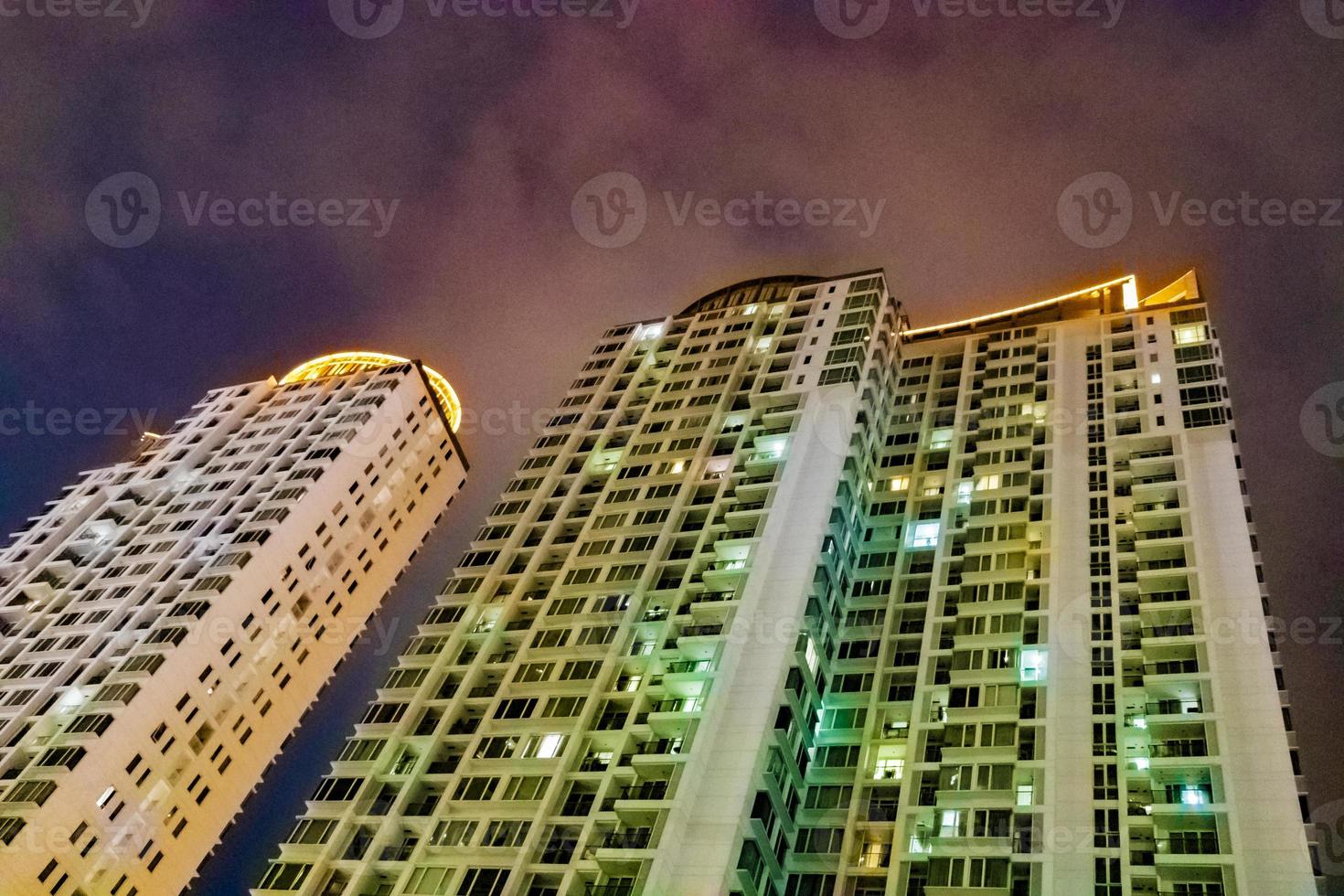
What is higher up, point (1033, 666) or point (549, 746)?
point (1033, 666)

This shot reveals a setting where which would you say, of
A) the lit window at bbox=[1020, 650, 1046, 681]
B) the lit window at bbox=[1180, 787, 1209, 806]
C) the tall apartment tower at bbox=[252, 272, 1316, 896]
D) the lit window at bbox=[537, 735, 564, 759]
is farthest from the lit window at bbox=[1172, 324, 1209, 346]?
the lit window at bbox=[537, 735, 564, 759]

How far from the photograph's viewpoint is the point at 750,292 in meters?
93.6

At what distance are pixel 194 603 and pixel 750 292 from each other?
48.5m

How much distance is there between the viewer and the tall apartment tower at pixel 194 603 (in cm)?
6303

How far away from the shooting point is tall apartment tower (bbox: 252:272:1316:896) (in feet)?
161

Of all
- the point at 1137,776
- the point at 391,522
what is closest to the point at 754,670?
the point at 1137,776

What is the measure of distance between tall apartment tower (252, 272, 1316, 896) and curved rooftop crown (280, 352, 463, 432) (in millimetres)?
28205

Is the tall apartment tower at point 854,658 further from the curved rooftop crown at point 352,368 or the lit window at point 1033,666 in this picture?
the curved rooftop crown at point 352,368

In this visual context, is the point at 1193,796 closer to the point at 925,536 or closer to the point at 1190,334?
the point at 925,536

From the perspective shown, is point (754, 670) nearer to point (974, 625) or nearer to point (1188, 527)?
point (974, 625)

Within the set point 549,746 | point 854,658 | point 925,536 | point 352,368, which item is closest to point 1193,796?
point 854,658

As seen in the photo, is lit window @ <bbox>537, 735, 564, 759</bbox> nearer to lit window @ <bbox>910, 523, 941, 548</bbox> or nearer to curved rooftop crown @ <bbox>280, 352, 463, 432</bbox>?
lit window @ <bbox>910, 523, 941, 548</bbox>

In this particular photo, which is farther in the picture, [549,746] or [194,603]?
[194,603]

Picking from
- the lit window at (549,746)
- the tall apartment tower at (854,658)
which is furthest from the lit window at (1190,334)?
the lit window at (549,746)
